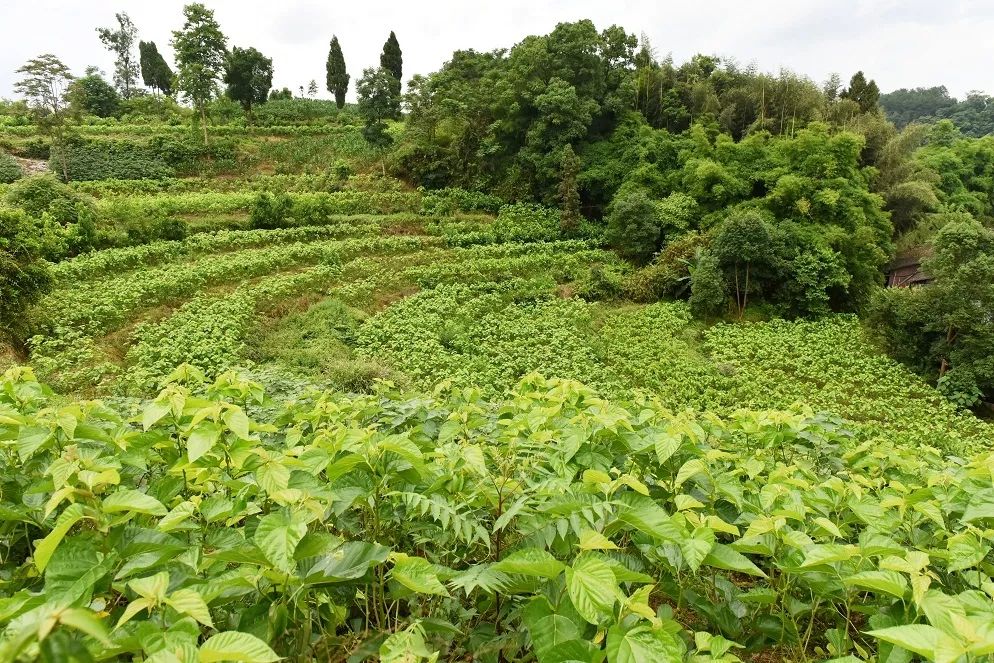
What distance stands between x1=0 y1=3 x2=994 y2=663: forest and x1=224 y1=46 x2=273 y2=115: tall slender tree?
0.14 metres

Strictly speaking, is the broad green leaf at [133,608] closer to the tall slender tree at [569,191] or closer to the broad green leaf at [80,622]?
the broad green leaf at [80,622]

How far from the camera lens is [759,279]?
15.2 metres

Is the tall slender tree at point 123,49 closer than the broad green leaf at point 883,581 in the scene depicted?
No

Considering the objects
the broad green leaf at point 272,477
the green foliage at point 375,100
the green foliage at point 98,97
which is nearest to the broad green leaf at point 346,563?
the broad green leaf at point 272,477

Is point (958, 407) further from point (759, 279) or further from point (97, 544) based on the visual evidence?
point (97, 544)

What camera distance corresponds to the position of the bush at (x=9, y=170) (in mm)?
18266

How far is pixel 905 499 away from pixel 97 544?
2294mm

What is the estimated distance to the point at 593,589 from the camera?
1.02m

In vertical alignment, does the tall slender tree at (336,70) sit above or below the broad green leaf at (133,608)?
above

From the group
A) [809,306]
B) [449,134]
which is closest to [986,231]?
[809,306]

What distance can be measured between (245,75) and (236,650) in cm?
3154

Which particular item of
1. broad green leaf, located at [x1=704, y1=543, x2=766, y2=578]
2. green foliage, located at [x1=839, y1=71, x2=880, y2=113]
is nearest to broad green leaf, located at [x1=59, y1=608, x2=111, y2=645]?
broad green leaf, located at [x1=704, y1=543, x2=766, y2=578]

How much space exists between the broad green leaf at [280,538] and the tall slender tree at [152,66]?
140 ft

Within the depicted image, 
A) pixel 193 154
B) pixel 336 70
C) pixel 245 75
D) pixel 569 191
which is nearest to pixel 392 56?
pixel 336 70
